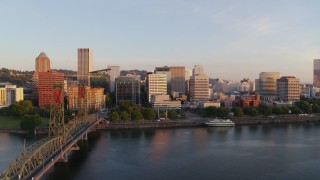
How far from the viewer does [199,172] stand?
1175cm

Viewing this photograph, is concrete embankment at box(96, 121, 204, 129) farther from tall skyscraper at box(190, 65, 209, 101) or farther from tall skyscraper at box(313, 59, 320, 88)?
tall skyscraper at box(313, 59, 320, 88)

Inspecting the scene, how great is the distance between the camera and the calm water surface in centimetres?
1159

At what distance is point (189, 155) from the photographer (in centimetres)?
1432

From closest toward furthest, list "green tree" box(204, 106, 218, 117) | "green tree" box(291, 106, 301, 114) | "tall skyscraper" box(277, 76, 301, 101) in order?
"green tree" box(204, 106, 218, 117) → "green tree" box(291, 106, 301, 114) → "tall skyscraper" box(277, 76, 301, 101)

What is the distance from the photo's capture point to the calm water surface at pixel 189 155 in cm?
1159

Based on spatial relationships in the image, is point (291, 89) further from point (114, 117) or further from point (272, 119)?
point (114, 117)

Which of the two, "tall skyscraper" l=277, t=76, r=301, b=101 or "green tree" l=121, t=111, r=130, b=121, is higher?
"tall skyscraper" l=277, t=76, r=301, b=101

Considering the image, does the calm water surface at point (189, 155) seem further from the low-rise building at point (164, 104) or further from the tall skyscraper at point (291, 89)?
the tall skyscraper at point (291, 89)

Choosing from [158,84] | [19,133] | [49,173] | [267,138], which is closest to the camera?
[49,173]

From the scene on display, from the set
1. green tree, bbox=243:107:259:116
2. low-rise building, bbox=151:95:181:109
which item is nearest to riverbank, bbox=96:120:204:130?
green tree, bbox=243:107:259:116

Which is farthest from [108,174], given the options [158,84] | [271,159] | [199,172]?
[158,84]

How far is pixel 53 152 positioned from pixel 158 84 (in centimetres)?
2705

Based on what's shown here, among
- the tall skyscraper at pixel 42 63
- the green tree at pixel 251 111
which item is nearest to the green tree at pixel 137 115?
the green tree at pixel 251 111

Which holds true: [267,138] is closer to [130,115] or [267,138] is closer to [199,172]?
[199,172]
